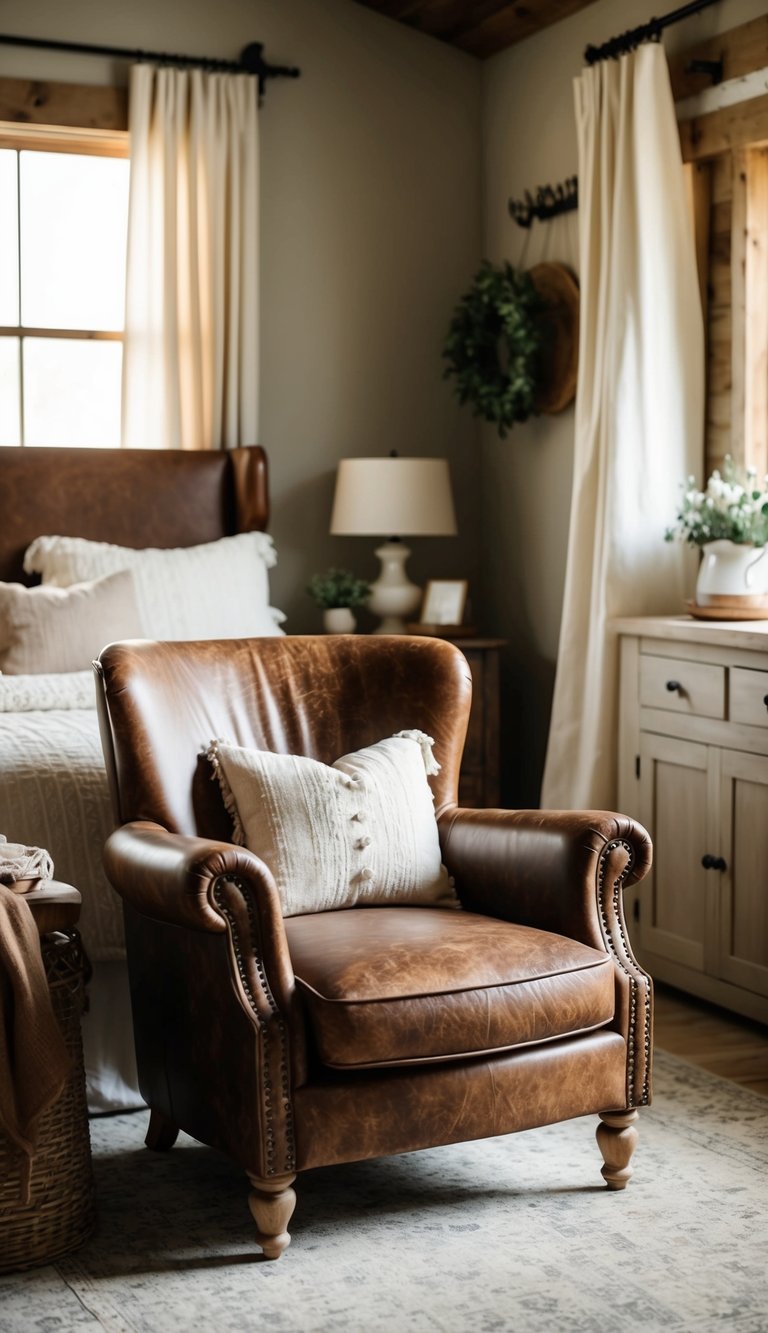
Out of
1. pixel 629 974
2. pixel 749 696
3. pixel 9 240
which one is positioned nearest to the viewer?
pixel 629 974

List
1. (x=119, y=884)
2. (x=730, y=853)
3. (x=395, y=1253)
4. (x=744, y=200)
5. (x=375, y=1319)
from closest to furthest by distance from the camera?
(x=375, y=1319)
(x=395, y=1253)
(x=119, y=884)
(x=730, y=853)
(x=744, y=200)

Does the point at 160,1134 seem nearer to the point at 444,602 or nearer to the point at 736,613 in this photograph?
the point at 736,613

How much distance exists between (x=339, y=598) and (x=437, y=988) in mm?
2674

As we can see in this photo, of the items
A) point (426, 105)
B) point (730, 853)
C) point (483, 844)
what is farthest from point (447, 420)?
point (483, 844)

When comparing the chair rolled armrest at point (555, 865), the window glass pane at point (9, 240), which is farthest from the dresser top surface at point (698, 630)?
the window glass pane at point (9, 240)

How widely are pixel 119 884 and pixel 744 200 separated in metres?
2.63

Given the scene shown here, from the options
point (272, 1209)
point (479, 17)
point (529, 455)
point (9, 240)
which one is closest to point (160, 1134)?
point (272, 1209)

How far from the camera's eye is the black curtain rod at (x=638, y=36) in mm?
4090

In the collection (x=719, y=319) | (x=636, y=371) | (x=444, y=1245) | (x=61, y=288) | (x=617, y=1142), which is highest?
(x=61, y=288)

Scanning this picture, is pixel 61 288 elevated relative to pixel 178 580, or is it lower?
elevated

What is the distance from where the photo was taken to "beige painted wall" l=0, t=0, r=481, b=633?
17.0ft

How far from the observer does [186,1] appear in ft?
16.3

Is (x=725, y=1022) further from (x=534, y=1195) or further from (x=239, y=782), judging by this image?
(x=239, y=782)

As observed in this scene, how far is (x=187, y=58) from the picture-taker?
16.2 ft
